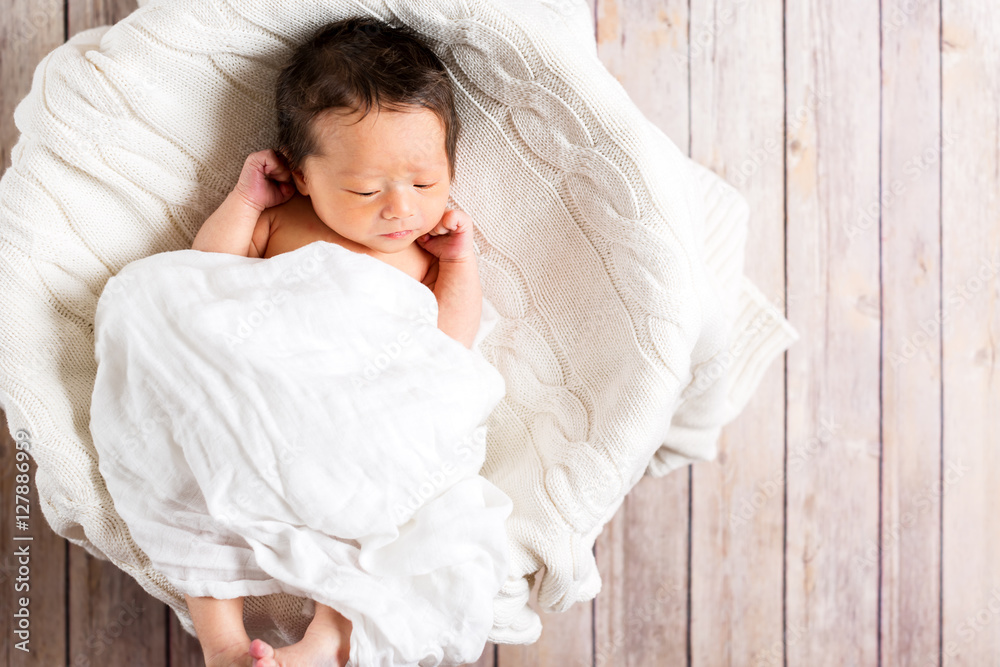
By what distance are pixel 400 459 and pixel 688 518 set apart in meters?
0.80

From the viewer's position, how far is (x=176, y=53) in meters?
0.97

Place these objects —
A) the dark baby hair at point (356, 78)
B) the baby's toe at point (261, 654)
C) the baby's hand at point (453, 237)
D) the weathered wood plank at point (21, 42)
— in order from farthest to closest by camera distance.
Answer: the weathered wood plank at point (21, 42)
the baby's hand at point (453, 237)
the dark baby hair at point (356, 78)
the baby's toe at point (261, 654)

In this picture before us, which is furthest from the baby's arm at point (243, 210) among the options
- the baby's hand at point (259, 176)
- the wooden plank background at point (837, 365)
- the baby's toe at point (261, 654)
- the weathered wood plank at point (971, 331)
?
the weathered wood plank at point (971, 331)

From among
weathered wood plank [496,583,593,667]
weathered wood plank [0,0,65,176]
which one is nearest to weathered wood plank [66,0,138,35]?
weathered wood plank [0,0,65,176]

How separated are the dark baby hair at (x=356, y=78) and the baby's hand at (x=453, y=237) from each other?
104 mm

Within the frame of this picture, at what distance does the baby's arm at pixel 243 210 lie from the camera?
3.28 ft

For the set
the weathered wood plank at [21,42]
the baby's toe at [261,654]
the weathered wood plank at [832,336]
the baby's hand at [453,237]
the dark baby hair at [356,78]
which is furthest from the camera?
the weathered wood plank at [832,336]

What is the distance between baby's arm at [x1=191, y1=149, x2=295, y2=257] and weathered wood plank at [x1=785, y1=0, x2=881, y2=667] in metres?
1.04

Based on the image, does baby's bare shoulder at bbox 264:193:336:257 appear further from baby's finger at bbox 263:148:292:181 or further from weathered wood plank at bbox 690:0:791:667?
weathered wood plank at bbox 690:0:791:667

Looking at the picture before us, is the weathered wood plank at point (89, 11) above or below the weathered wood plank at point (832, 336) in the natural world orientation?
above

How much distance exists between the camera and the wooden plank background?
1385 millimetres

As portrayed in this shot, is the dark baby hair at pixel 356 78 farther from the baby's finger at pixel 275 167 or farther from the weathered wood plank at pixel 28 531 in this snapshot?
the weathered wood plank at pixel 28 531

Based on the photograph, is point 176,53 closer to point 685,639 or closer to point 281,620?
point 281,620

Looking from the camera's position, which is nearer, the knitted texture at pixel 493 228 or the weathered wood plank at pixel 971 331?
the knitted texture at pixel 493 228
